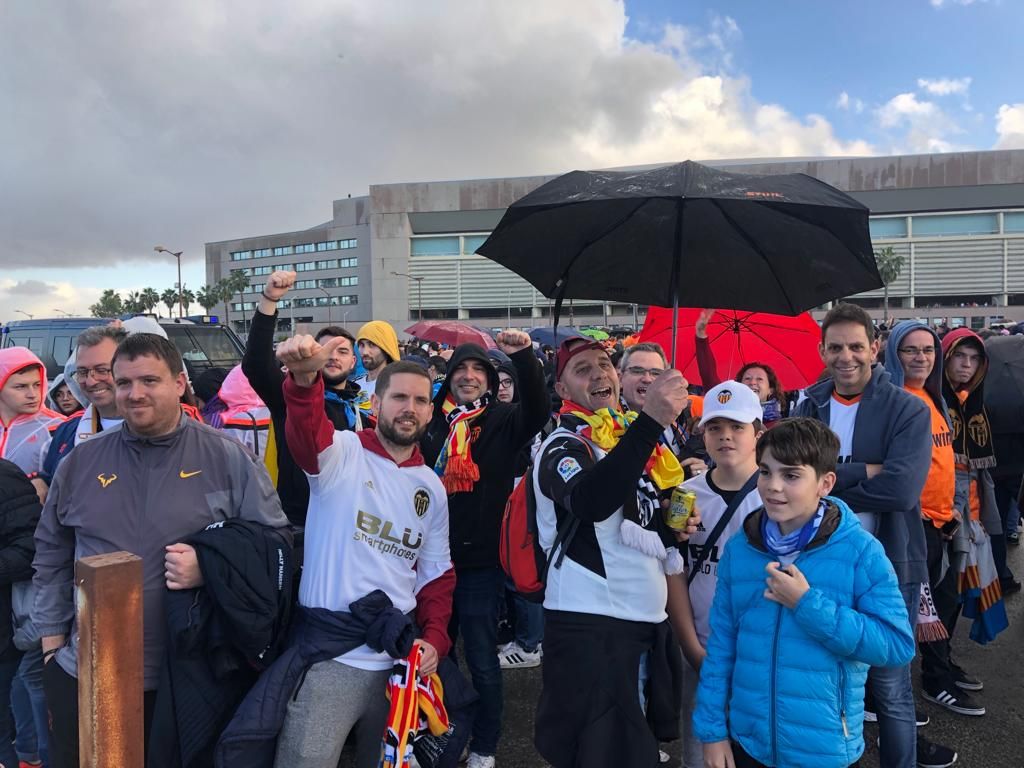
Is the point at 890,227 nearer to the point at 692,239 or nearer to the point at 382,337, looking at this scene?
the point at 382,337

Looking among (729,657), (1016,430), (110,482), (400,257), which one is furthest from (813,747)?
(400,257)

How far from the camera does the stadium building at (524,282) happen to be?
6066 cm

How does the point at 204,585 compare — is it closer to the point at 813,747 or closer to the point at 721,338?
the point at 813,747

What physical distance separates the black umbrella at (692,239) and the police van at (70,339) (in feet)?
29.9

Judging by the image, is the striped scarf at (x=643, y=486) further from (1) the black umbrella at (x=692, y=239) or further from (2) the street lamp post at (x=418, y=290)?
(2) the street lamp post at (x=418, y=290)

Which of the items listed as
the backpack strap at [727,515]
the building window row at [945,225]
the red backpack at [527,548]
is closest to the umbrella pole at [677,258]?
the backpack strap at [727,515]

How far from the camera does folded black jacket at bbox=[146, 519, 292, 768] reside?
7.07 ft

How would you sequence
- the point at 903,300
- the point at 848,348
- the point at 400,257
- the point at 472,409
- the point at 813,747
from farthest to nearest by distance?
the point at 400,257
the point at 903,300
the point at 472,409
the point at 848,348
the point at 813,747

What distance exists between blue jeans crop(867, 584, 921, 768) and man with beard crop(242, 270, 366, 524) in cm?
272

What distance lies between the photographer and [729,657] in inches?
89.5

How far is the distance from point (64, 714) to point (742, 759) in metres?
2.46

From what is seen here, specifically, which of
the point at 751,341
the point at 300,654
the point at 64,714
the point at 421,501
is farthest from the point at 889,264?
the point at 64,714

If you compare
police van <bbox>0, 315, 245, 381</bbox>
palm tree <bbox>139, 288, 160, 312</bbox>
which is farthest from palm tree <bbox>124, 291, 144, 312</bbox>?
police van <bbox>0, 315, 245, 381</bbox>

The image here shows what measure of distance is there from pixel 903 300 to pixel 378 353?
72284 mm
